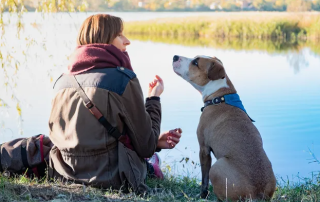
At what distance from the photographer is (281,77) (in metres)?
16.9

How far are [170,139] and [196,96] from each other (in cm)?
862

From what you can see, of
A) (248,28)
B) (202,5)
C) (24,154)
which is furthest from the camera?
(202,5)

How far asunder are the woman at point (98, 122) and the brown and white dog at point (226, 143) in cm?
56

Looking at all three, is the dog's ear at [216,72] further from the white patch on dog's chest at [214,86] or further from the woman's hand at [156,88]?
the woman's hand at [156,88]

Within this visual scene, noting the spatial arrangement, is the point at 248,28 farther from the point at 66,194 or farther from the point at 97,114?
the point at 66,194

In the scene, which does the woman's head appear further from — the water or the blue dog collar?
the water

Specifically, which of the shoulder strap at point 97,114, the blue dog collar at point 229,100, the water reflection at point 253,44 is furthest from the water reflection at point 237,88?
the shoulder strap at point 97,114

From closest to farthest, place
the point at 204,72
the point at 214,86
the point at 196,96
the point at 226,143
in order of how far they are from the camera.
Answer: the point at 226,143
the point at 214,86
the point at 204,72
the point at 196,96

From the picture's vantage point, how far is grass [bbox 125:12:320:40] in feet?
87.7

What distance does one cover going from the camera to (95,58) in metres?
4.20

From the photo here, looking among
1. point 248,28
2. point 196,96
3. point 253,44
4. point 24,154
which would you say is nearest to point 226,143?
point 24,154

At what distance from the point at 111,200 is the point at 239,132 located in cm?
124

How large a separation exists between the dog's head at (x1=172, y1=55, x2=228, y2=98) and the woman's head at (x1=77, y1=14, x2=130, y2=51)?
37.5 inches

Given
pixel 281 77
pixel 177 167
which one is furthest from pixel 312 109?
pixel 177 167
